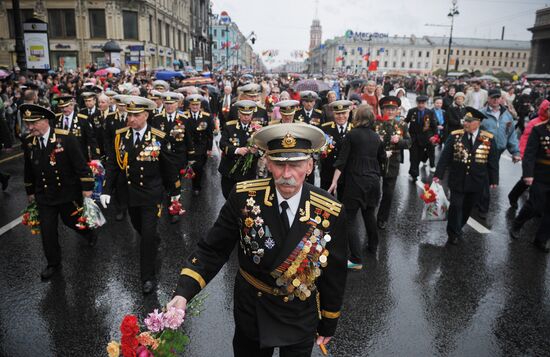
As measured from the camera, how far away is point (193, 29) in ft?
256

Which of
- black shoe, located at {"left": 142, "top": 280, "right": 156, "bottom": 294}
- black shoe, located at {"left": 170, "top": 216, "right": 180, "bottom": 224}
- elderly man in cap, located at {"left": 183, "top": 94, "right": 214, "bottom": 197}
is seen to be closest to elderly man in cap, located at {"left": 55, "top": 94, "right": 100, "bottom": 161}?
→ elderly man in cap, located at {"left": 183, "top": 94, "right": 214, "bottom": 197}

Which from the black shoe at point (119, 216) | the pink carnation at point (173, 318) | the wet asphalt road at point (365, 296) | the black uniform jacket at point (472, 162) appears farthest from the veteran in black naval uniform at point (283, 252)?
the black shoe at point (119, 216)

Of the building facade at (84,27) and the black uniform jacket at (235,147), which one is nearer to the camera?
the black uniform jacket at (235,147)

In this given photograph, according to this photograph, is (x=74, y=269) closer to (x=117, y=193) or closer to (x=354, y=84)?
(x=117, y=193)

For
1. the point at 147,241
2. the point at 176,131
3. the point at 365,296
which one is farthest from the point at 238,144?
the point at 365,296

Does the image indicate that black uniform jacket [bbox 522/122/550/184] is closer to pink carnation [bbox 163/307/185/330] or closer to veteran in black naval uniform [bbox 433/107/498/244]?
veteran in black naval uniform [bbox 433/107/498/244]

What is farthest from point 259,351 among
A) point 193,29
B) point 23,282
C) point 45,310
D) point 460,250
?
point 193,29

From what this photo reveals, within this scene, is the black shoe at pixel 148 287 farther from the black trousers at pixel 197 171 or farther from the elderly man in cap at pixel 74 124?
the black trousers at pixel 197 171

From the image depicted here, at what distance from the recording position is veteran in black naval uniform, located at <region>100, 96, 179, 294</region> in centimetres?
513

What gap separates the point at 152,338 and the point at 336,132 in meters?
5.58

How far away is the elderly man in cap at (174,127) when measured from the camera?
312 inches

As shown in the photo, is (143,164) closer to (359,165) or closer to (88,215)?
(88,215)

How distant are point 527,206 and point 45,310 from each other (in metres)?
7.07

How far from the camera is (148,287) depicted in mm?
5074
